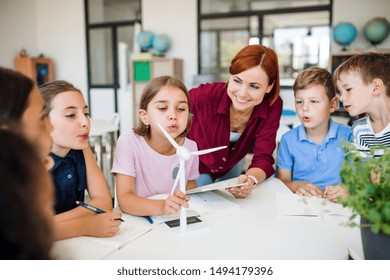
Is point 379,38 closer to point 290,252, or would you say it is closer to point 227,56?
point 227,56

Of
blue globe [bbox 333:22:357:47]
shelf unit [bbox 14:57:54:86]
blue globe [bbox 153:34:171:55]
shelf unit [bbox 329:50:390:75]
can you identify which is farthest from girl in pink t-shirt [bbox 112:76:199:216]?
shelf unit [bbox 14:57:54:86]

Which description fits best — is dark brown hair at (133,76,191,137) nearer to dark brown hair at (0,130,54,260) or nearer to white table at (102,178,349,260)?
white table at (102,178,349,260)

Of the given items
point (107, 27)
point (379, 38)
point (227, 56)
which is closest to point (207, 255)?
point (379, 38)

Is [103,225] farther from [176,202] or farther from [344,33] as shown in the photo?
[344,33]

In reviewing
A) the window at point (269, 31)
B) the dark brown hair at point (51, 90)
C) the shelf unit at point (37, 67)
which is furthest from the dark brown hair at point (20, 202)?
the shelf unit at point (37, 67)

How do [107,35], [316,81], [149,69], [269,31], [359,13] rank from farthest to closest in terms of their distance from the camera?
[107,35] < [149,69] < [269,31] < [359,13] < [316,81]

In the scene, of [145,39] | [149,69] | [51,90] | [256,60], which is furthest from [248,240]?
[145,39]

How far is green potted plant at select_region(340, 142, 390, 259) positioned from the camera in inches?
26.4

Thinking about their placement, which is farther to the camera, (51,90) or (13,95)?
(51,90)

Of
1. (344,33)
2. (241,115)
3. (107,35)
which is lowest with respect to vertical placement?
(241,115)

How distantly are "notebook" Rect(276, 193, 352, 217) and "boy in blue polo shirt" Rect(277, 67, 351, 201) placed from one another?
283mm

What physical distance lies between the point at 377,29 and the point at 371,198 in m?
4.92

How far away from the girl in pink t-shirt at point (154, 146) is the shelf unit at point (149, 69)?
14.6 ft

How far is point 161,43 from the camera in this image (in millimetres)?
6113
